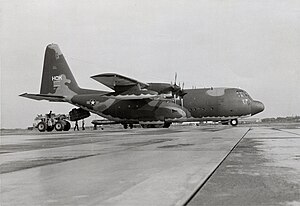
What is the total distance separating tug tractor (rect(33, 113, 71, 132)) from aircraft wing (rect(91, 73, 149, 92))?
966 centimetres

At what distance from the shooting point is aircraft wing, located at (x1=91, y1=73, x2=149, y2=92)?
35.9 metres

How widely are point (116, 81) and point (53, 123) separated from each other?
13.1 meters

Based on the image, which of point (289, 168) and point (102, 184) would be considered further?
point (289, 168)

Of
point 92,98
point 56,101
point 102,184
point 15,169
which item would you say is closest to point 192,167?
point 102,184

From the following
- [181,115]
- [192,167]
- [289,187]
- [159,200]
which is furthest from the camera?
[181,115]

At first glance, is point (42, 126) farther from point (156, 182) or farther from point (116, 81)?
point (156, 182)

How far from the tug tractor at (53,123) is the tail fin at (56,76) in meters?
3.75

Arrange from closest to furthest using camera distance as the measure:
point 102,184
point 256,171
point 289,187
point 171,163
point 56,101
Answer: point 289,187 → point 102,184 → point 256,171 → point 171,163 → point 56,101

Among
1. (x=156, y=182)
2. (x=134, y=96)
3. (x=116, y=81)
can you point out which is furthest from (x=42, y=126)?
(x=156, y=182)

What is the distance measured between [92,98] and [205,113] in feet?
40.3

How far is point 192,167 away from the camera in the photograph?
7125 millimetres

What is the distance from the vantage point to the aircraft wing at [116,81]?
35906 millimetres

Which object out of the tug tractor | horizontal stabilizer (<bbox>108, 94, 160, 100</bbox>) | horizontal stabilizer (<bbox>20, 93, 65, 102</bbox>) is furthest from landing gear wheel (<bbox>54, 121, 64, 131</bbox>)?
horizontal stabilizer (<bbox>108, 94, 160, 100</bbox>)

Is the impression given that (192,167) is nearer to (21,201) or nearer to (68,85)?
(21,201)
